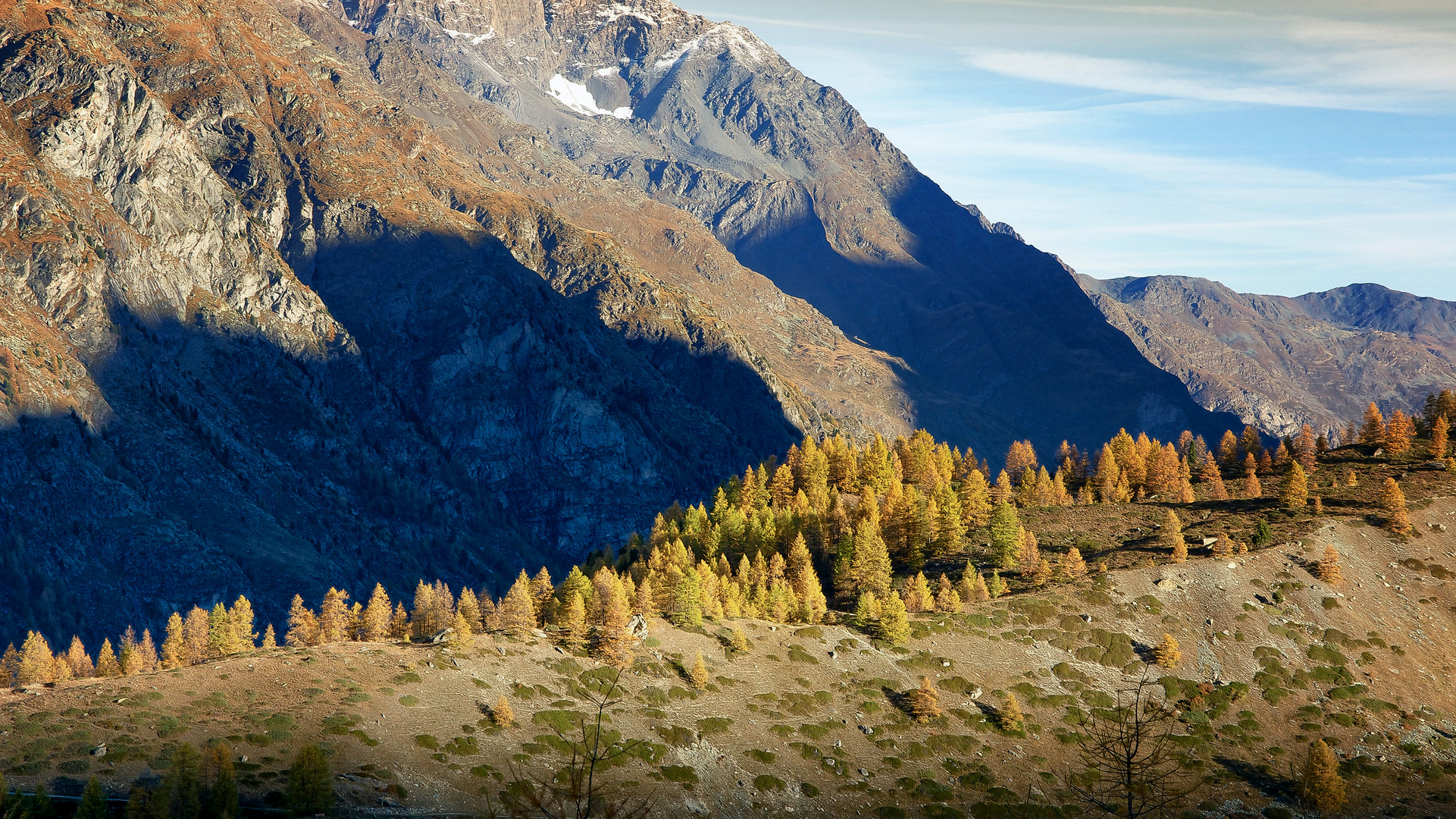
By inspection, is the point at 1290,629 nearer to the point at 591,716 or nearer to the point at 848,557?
the point at 848,557

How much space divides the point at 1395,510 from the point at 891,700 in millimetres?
94002

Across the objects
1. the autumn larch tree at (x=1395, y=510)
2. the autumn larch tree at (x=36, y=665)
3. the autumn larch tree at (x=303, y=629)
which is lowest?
the autumn larch tree at (x=36, y=665)

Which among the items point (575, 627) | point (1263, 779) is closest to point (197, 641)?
point (575, 627)

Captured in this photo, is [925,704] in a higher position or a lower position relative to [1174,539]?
lower

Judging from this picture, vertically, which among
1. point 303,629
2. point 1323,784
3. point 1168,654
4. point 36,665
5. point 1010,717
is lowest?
point 36,665

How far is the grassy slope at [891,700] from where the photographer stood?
97.1 meters

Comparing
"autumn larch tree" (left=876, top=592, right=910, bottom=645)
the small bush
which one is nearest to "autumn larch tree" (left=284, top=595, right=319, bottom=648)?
the small bush

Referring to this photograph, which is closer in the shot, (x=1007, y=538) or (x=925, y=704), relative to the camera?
(x=925, y=704)

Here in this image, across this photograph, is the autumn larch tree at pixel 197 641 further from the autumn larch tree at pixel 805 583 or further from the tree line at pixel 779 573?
the autumn larch tree at pixel 805 583

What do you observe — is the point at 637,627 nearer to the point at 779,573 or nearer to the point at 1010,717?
the point at 779,573

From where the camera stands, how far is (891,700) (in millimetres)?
128750

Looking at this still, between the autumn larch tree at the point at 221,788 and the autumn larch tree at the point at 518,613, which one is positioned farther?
the autumn larch tree at the point at 518,613

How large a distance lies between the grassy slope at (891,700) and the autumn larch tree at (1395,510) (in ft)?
9.50

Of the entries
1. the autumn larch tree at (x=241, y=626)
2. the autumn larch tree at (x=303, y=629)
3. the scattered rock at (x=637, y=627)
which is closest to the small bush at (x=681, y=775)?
the scattered rock at (x=637, y=627)
